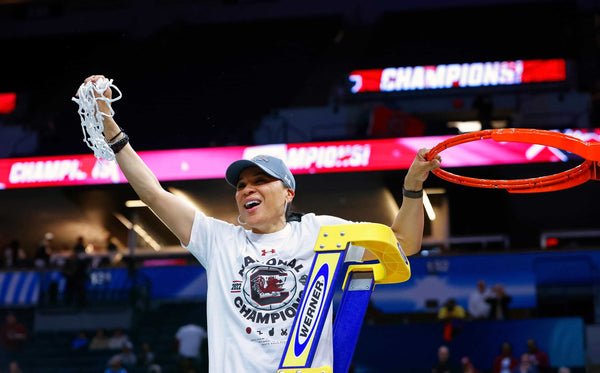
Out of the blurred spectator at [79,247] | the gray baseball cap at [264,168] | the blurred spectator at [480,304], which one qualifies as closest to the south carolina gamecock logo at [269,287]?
the gray baseball cap at [264,168]

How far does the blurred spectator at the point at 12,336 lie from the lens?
15023 millimetres

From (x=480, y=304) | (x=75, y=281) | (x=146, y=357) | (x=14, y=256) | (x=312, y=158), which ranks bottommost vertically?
(x=146, y=357)

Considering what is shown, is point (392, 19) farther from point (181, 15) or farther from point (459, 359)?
point (459, 359)

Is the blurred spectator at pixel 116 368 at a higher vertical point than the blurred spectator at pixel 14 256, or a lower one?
lower

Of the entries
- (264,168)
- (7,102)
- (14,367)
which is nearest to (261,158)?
(264,168)

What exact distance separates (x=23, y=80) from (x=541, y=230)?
40.2ft

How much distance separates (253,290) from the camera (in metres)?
2.76

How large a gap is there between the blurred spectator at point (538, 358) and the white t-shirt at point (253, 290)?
1006 centimetres

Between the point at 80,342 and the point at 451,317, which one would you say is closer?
the point at 451,317

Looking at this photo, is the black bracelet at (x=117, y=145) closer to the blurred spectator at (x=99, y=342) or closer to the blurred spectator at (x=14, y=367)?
the blurred spectator at (x=99, y=342)

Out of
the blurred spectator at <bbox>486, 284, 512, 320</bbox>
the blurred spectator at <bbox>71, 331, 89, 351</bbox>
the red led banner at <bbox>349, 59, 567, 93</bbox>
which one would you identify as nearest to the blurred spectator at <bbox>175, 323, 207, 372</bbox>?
the blurred spectator at <bbox>71, 331, 89, 351</bbox>

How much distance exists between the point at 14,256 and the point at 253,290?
15.4 meters

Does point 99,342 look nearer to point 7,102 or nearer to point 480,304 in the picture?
point 7,102

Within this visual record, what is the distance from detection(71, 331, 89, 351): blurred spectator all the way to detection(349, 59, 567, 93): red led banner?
700cm
